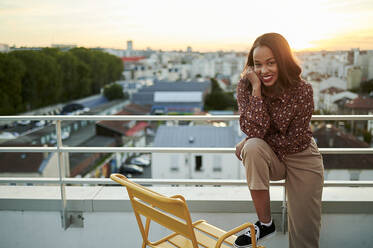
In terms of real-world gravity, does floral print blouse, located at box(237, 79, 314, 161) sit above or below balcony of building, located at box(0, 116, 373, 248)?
above

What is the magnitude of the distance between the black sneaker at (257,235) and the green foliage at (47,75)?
27.3 m

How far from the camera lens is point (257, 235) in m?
1.22

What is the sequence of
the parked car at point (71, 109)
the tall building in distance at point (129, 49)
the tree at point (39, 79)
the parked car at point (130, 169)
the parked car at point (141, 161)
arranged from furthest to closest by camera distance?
the tall building in distance at point (129, 49), the parked car at point (71, 109), the parked car at point (141, 161), the parked car at point (130, 169), the tree at point (39, 79)

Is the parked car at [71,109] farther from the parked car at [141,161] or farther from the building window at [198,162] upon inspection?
the building window at [198,162]

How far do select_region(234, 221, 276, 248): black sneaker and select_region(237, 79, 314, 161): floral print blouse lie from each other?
0.27 m

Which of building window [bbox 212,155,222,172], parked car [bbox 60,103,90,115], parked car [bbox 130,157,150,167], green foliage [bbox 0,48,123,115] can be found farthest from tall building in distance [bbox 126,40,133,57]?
building window [bbox 212,155,222,172]

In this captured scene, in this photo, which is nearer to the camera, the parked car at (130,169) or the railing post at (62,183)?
the railing post at (62,183)

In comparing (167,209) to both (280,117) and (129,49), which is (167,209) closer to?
(280,117)

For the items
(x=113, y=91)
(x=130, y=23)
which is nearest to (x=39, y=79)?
(x=113, y=91)

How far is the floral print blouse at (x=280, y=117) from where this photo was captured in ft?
4.02

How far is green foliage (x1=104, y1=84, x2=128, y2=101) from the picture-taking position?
44.8 m

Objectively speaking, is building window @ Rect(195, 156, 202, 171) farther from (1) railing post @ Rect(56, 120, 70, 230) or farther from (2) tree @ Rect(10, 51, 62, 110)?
(1) railing post @ Rect(56, 120, 70, 230)

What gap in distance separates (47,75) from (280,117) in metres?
31.9

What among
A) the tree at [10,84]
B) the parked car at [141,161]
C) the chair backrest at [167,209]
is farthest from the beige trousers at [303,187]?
the parked car at [141,161]
